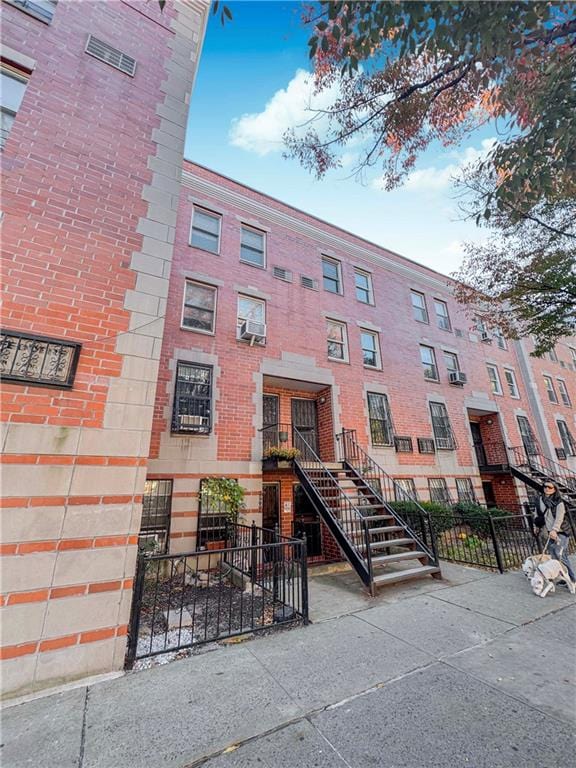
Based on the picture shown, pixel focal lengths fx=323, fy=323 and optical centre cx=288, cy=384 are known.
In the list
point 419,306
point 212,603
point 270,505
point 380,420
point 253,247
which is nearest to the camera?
point 212,603

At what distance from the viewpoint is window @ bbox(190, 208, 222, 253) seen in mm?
10641

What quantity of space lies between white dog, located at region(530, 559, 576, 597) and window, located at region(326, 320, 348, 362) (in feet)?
26.0

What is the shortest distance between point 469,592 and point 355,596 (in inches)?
81.1

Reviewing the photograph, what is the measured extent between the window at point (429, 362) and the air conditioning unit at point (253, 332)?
8.15m

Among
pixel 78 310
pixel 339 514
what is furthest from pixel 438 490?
pixel 78 310

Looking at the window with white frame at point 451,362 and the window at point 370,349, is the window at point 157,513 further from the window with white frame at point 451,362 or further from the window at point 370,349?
the window with white frame at point 451,362

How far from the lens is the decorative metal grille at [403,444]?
1195 centimetres

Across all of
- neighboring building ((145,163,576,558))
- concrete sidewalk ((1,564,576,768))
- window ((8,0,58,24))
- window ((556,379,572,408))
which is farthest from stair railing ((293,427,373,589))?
window ((556,379,572,408))

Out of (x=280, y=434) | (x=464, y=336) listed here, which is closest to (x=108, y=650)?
(x=280, y=434)

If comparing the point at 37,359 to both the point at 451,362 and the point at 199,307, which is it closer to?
the point at 199,307

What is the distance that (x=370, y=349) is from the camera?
13.1 metres

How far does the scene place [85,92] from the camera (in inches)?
198

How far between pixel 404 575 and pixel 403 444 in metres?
6.32

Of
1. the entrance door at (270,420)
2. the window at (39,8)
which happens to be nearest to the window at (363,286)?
the entrance door at (270,420)
